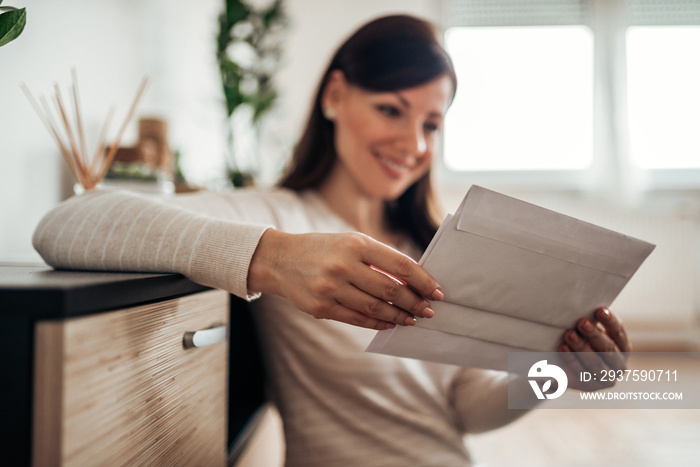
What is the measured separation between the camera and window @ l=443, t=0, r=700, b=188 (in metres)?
3.45

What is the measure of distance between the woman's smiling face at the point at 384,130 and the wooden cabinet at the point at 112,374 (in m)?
0.53

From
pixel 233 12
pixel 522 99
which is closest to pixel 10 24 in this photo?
pixel 233 12

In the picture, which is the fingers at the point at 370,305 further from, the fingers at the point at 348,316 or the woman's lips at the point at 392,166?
the woman's lips at the point at 392,166

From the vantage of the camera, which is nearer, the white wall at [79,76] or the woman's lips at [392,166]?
the white wall at [79,76]

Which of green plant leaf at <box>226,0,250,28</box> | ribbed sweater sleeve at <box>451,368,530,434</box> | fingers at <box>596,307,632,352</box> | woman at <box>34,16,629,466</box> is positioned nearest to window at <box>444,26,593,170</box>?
green plant leaf at <box>226,0,250,28</box>

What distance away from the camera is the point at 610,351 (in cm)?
71

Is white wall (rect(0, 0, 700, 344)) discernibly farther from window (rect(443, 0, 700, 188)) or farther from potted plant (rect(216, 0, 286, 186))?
window (rect(443, 0, 700, 188))

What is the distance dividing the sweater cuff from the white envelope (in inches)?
6.5

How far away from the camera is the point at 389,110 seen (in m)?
0.98

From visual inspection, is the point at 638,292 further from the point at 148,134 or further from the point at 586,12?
the point at 148,134

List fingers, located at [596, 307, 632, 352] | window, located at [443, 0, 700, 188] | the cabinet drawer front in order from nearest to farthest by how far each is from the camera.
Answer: the cabinet drawer front
fingers, located at [596, 307, 632, 352]
window, located at [443, 0, 700, 188]

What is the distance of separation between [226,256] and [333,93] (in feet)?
2.16

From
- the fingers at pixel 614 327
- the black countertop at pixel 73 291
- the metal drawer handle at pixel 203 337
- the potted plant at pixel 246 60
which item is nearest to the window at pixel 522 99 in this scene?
the potted plant at pixel 246 60

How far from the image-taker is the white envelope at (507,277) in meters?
0.48
